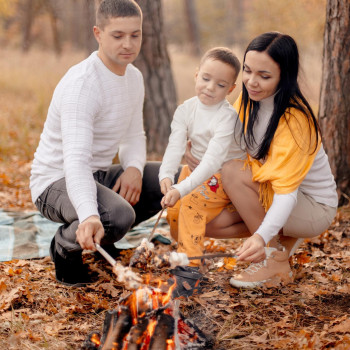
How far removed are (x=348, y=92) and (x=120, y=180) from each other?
222 centimetres

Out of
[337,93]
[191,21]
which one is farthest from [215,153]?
[191,21]

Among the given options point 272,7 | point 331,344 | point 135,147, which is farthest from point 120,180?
point 272,7

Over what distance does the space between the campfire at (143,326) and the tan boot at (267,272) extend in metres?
0.83

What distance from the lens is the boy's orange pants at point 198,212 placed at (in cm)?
301

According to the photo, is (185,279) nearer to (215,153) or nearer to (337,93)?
(215,153)

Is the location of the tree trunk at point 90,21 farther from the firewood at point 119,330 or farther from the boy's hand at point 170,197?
the firewood at point 119,330

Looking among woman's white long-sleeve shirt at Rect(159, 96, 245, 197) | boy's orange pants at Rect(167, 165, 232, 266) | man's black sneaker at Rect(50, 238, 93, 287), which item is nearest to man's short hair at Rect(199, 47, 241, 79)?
woman's white long-sleeve shirt at Rect(159, 96, 245, 197)

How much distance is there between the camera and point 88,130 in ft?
9.77

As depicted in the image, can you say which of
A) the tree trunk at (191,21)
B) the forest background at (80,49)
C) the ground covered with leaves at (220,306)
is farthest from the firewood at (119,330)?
the tree trunk at (191,21)

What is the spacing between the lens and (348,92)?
4.25 metres

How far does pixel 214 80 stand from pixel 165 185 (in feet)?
2.39

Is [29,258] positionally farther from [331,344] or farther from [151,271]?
[331,344]

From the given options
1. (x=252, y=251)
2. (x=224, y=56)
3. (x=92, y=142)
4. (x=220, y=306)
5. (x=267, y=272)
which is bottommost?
(x=220, y=306)

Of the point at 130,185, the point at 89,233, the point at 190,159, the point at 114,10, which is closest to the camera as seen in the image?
the point at 89,233
